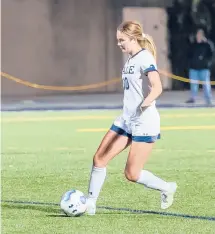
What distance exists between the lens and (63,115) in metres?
26.1

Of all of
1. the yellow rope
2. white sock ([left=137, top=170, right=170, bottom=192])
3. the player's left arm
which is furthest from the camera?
the yellow rope

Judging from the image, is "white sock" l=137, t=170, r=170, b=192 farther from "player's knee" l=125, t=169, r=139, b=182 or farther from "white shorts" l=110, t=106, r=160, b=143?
"white shorts" l=110, t=106, r=160, b=143

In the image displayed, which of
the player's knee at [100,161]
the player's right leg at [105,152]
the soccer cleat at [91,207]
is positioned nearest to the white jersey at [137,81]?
the player's right leg at [105,152]

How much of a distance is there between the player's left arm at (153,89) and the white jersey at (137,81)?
0.20 ft

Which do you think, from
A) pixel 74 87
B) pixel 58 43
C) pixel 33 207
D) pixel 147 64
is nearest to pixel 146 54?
pixel 147 64

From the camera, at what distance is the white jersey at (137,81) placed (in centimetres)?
1029

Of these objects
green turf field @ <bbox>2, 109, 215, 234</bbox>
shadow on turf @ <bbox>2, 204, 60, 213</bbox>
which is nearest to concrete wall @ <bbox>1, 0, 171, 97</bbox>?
green turf field @ <bbox>2, 109, 215, 234</bbox>

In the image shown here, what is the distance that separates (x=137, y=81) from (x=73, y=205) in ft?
4.52

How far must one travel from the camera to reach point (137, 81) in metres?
10.3

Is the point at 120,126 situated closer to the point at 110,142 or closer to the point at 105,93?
the point at 110,142

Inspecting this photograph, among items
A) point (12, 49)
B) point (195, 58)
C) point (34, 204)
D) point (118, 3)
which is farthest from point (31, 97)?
point (34, 204)

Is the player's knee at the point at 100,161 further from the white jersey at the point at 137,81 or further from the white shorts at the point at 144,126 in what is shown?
the white jersey at the point at 137,81

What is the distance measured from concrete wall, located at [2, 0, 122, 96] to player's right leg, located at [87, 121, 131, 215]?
79.4 ft

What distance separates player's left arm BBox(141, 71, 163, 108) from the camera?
10.1 metres
